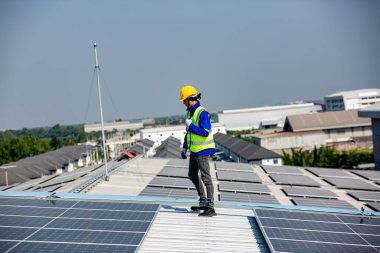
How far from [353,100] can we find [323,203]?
99.3m

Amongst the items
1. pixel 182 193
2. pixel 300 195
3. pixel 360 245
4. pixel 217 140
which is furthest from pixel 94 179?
pixel 217 140

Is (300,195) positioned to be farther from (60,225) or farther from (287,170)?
(60,225)

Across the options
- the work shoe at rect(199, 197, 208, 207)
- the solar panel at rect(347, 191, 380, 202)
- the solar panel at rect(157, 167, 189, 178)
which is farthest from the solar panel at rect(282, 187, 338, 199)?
the work shoe at rect(199, 197, 208, 207)

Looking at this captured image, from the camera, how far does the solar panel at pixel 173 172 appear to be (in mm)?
12898

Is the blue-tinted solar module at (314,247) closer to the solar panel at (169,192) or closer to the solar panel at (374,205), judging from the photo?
the solar panel at (169,192)

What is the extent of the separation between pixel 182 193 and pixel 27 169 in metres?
31.4

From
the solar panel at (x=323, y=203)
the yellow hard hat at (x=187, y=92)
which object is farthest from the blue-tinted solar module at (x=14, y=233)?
the solar panel at (x=323, y=203)

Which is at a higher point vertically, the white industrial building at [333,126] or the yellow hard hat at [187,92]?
the yellow hard hat at [187,92]

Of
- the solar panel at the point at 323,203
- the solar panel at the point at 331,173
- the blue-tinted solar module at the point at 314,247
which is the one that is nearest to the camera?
the blue-tinted solar module at the point at 314,247

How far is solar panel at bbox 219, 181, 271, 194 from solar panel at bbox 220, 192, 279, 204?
16.5 inches

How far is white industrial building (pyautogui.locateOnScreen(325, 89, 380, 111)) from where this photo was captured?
3711 inches

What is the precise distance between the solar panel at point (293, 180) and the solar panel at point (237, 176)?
2.94ft

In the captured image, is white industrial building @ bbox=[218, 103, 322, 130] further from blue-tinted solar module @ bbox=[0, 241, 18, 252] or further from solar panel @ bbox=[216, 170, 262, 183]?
blue-tinted solar module @ bbox=[0, 241, 18, 252]

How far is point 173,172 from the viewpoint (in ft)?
44.0
